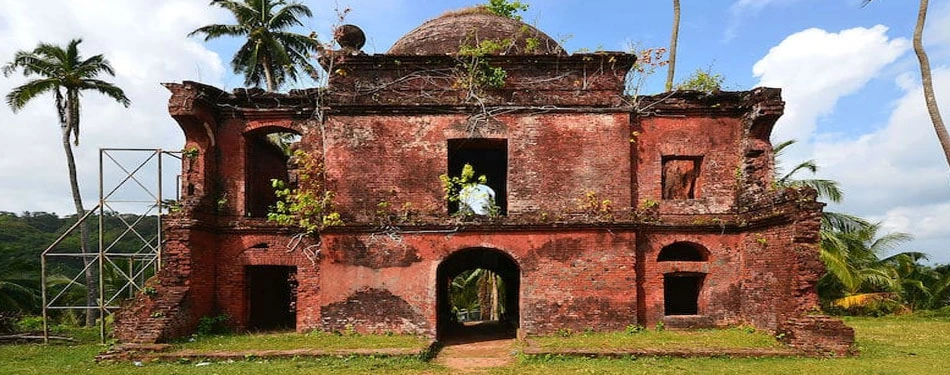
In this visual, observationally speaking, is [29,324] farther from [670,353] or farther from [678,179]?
[678,179]

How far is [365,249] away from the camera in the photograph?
13344mm


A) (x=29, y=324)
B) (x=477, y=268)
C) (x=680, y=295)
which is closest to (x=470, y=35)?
(x=477, y=268)

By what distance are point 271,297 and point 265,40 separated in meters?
14.0

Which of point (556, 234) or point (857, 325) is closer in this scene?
point (556, 234)

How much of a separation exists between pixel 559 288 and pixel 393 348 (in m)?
3.80

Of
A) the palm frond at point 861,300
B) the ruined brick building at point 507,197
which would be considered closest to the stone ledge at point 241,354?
the ruined brick building at point 507,197

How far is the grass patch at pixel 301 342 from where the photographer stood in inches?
454

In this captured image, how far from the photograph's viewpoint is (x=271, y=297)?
16.5 meters

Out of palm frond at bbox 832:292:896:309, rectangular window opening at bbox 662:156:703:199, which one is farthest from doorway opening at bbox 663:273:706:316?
palm frond at bbox 832:292:896:309

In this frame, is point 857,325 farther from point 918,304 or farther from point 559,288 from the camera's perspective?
point 559,288

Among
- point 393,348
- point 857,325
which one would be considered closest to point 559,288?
point 393,348

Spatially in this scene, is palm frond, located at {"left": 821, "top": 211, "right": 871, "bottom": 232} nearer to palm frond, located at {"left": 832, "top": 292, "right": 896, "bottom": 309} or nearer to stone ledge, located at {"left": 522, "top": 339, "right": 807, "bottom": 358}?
palm frond, located at {"left": 832, "top": 292, "right": 896, "bottom": 309}

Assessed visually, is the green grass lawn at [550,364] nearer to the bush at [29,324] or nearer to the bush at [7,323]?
the bush at [7,323]

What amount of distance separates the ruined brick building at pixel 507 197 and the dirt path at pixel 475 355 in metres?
0.68
